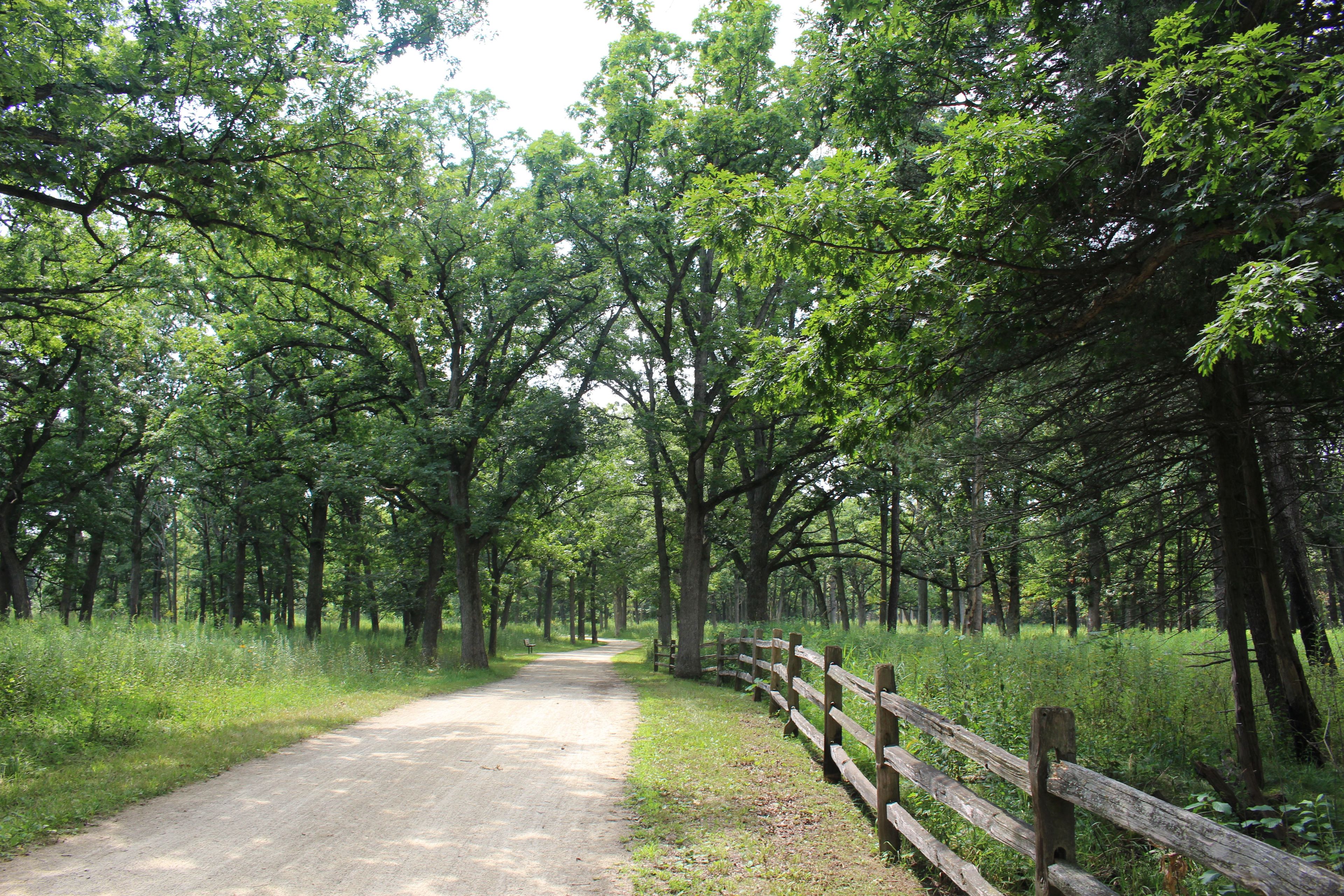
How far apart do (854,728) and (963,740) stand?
236 cm

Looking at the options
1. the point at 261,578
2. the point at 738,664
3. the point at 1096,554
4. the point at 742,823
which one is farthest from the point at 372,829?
the point at 261,578

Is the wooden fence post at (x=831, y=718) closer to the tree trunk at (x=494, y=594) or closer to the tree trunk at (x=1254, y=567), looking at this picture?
the tree trunk at (x=1254, y=567)

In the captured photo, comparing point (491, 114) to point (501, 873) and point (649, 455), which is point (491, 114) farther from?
point (501, 873)

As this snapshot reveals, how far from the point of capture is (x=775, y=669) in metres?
11.6

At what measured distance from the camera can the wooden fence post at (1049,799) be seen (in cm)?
352

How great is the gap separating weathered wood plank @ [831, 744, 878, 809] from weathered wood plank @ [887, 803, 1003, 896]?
1.50ft

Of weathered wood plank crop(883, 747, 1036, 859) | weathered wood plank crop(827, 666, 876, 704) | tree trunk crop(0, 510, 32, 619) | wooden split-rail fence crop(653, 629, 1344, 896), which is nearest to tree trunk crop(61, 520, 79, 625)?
tree trunk crop(0, 510, 32, 619)

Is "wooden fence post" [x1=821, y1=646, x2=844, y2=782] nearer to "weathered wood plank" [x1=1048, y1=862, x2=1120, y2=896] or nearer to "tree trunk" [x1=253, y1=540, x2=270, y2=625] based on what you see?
"weathered wood plank" [x1=1048, y1=862, x2=1120, y2=896]

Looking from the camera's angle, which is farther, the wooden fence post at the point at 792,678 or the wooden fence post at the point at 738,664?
the wooden fence post at the point at 738,664

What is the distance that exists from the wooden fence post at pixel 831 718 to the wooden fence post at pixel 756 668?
17.9 ft

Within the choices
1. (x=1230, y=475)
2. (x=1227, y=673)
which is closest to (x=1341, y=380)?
(x=1230, y=475)

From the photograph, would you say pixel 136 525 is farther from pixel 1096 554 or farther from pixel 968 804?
pixel 968 804

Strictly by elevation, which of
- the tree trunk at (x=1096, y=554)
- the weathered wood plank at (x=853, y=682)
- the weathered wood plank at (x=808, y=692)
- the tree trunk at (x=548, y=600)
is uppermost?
the tree trunk at (x=1096, y=554)

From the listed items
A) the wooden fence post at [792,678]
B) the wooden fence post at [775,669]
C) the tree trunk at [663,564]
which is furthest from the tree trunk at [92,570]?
the wooden fence post at [792,678]
